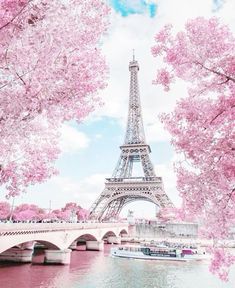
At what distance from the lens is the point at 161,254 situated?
125ft

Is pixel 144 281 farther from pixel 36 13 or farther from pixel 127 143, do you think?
pixel 127 143

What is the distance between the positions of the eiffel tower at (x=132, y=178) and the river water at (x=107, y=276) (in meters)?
24.5

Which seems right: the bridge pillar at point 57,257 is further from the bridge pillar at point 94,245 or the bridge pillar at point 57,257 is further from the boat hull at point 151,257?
the bridge pillar at point 94,245

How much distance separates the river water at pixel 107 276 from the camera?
2239cm

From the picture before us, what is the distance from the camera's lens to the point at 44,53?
545 cm

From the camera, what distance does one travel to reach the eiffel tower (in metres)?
58.6

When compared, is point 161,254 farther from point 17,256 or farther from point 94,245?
point 17,256

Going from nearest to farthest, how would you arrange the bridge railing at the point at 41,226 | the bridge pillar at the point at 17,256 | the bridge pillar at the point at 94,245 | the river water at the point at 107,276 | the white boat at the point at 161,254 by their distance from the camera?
the river water at the point at 107,276, the bridge railing at the point at 41,226, the bridge pillar at the point at 17,256, the white boat at the point at 161,254, the bridge pillar at the point at 94,245

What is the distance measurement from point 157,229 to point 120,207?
958 cm

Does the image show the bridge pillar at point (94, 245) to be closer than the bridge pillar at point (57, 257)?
No

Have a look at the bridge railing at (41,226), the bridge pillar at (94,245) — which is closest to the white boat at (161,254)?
the bridge railing at (41,226)

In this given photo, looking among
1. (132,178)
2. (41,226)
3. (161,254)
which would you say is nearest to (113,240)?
(132,178)

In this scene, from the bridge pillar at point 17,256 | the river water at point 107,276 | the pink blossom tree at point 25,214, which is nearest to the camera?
the river water at point 107,276

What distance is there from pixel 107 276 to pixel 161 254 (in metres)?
14.2
